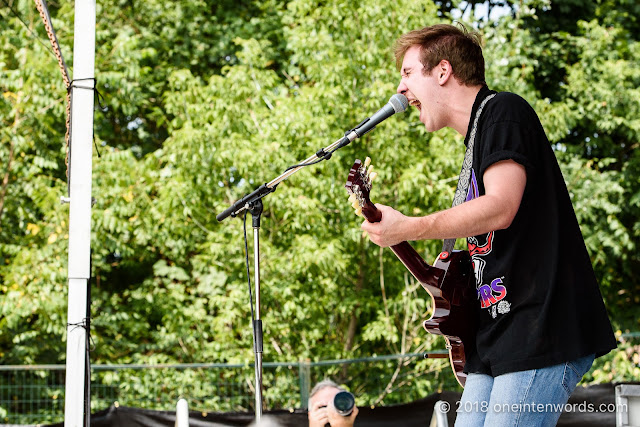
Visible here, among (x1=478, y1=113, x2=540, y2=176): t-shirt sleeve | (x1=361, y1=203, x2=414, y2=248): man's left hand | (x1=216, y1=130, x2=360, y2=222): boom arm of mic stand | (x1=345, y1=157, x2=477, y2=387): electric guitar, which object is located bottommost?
(x1=345, y1=157, x2=477, y2=387): electric guitar

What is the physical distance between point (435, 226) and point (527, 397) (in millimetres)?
442

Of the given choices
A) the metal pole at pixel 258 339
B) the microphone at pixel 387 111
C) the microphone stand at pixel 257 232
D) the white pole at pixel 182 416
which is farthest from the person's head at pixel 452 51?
the white pole at pixel 182 416

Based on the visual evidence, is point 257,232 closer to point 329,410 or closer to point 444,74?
point 329,410

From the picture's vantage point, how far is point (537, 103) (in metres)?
7.71

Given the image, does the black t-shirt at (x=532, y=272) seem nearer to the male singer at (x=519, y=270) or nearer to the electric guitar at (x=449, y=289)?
the male singer at (x=519, y=270)

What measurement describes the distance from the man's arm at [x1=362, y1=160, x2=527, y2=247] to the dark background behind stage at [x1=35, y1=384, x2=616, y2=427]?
295 cm

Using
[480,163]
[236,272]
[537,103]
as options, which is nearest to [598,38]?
[537,103]

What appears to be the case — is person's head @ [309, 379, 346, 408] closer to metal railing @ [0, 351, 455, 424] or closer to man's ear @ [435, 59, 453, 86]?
man's ear @ [435, 59, 453, 86]

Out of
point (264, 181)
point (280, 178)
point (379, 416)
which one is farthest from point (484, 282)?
point (264, 181)

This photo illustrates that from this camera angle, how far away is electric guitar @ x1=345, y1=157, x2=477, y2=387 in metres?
1.89

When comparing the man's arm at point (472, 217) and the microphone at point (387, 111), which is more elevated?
the microphone at point (387, 111)

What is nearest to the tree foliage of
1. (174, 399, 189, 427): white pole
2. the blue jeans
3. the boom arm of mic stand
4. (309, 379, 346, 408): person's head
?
(309, 379, 346, 408): person's head

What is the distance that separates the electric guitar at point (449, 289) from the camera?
1.89 metres

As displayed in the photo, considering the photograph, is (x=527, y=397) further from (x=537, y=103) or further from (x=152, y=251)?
(x=152, y=251)
